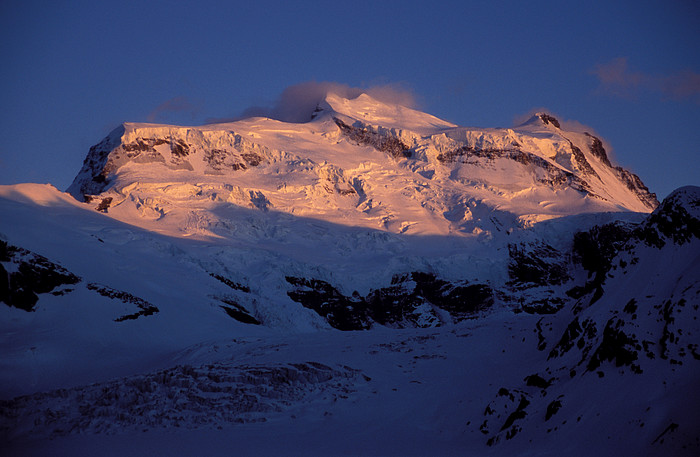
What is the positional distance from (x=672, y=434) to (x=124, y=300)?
5477 centimetres

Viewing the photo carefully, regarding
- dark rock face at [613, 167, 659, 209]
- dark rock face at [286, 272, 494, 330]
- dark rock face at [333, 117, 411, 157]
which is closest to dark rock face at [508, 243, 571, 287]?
dark rock face at [286, 272, 494, 330]

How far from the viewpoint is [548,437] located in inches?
918

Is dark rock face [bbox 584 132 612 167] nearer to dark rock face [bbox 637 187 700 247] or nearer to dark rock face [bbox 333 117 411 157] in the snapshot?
dark rock face [bbox 333 117 411 157]

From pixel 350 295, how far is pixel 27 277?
40.6 m

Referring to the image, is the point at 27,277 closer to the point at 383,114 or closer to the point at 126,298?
the point at 126,298

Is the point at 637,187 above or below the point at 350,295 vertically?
above

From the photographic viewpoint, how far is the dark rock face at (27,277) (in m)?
62.1

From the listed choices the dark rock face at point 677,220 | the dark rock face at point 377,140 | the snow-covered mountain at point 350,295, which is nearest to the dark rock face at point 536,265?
the snow-covered mountain at point 350,295

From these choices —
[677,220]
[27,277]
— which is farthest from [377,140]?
[677,220]

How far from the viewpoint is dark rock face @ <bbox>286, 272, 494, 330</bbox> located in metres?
90.4

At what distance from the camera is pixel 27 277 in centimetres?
6444

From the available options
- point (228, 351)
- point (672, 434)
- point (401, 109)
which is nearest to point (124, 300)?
point (228, 351)

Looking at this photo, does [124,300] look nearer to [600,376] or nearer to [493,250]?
[600,376]

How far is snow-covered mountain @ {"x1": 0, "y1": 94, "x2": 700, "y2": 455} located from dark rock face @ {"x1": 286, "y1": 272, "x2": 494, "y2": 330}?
31 centimetres
